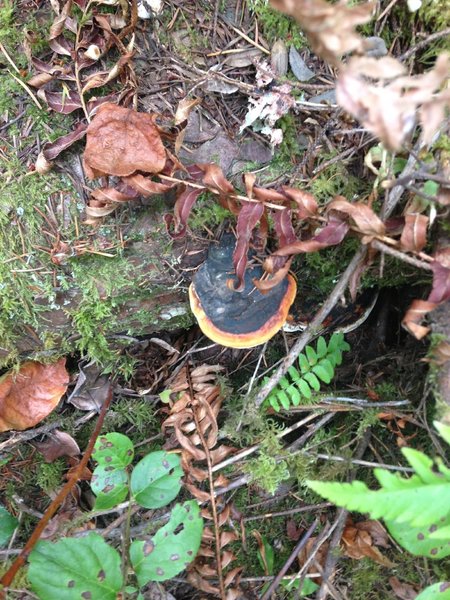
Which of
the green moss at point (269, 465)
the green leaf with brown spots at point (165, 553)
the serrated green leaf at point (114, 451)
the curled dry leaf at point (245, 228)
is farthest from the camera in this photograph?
the green moss at point (269, 465)

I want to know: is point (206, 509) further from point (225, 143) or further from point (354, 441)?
point (225, 143)

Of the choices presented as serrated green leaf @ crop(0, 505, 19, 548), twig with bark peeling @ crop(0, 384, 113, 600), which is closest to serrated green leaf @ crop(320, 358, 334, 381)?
twig with bark peeling @ crop(0, 384, 113, 600)

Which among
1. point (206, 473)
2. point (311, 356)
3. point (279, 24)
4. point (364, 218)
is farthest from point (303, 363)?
point (279, 24)

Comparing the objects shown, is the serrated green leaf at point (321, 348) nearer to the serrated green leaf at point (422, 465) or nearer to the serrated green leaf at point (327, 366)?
the serrated green leaf at point (327, 366)

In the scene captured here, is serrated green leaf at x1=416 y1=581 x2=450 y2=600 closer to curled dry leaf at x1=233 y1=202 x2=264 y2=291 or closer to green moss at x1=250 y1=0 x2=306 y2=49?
curled dry leaf at x1=233 y1=202 x2=264 y2=291

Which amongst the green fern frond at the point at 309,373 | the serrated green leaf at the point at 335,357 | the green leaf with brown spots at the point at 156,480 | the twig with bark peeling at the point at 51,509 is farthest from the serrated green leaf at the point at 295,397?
the twig with bark peeling at the point at 51,509
